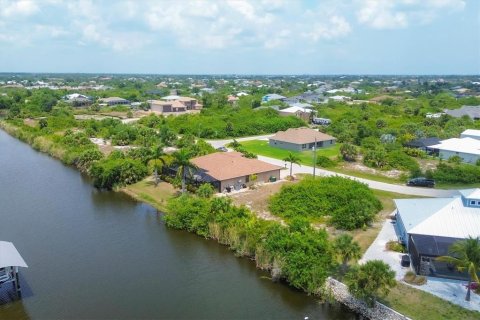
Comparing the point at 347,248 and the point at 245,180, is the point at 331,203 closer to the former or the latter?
the point at 245,180

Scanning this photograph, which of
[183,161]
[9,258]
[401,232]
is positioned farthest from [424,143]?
[9,258]

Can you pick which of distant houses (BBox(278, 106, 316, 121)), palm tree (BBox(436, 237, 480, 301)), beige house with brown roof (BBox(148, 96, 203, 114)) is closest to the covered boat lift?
palm tree (BBox(436, 237, 480, 301))

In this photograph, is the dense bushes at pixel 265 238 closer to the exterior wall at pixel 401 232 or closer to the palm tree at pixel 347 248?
the palm tree at pixel 347 248

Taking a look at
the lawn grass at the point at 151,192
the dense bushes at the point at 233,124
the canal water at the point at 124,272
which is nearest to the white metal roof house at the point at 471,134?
the dense bushes at the point at 233,124

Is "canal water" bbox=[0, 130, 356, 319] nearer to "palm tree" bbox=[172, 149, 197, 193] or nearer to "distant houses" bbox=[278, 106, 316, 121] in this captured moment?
"palm tree" bbox=[172, 149, 197, 193]

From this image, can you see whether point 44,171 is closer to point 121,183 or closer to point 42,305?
point 121,183
